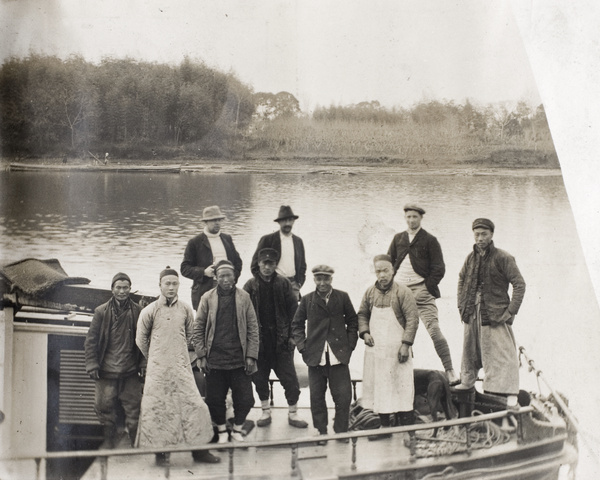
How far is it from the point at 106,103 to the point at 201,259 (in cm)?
98

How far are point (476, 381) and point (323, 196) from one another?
1286 millimetres

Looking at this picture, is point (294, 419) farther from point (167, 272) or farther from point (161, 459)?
point (167, 272)

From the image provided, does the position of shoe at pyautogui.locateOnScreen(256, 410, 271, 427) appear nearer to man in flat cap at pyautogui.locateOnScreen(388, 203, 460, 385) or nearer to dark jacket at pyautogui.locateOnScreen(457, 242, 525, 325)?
man in flat cap at pyautogui.locateOnScreen(388, 203, 460, 385)

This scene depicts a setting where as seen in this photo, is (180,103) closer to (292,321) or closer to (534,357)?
(292,321)

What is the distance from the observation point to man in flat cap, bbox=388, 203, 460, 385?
3219mm

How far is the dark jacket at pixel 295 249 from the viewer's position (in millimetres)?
3200

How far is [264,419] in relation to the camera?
10.7 ft

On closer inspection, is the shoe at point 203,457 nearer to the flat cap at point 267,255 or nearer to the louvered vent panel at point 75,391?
the louvered vent panel at point 75,391

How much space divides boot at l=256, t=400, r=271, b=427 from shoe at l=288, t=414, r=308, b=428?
4.4 inches

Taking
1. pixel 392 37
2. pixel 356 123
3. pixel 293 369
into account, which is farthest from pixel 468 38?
pixel 293 369

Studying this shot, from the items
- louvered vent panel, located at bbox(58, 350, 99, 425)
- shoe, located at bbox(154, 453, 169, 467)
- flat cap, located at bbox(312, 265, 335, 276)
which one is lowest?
shoe, located at bbox(154, 453, 169, 467)

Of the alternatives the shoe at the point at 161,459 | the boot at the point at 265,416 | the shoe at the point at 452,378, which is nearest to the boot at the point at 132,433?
the shoe at the point at 161,459

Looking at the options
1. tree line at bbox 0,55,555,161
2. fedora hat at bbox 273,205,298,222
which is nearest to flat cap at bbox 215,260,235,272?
fedora hat at bbox 273,205,298,222

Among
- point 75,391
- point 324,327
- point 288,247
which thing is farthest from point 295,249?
point 75,391
